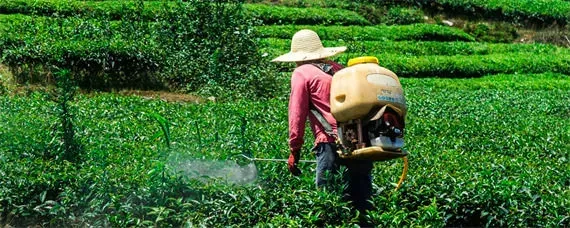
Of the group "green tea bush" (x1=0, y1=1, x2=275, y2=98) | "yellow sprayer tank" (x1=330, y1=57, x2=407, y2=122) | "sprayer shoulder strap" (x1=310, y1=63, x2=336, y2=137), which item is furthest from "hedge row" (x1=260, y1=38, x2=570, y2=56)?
"yellow sprayer tank" (x1=330, y1=57, x2=407, y2=122)

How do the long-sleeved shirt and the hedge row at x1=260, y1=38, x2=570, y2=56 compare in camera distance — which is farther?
the hedge row at x1=260, y1=38, x2=570, y2=56

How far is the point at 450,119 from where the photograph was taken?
15594 millimetres

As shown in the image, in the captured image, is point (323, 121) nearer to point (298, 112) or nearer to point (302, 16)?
point (298, 112)

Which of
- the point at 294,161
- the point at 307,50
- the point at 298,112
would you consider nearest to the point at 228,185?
the point at 294,161

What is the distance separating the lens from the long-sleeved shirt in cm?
717

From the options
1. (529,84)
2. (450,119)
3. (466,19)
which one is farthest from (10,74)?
(466,19)

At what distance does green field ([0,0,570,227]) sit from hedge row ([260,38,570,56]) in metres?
0.53

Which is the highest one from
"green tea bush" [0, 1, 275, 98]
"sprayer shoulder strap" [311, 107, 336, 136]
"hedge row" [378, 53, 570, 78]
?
"sprayer shoulder strap" [311, 107, 336, 136]

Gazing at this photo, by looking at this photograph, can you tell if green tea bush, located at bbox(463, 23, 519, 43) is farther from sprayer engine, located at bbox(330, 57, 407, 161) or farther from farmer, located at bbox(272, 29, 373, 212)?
sprayer engine, located at bbox(330, 57, 407, 161)

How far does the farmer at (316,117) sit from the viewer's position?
7.20m

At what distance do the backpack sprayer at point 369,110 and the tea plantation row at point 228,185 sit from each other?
508mm

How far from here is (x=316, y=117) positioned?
7375 millimetres

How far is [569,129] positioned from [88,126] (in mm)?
7854

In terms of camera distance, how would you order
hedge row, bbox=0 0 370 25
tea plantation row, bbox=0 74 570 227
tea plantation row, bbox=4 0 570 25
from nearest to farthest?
tea plantation row, bbox=0 74 570 227 < hedge row, bbox=0 0 370 25 < tea plantation row, bbox=4 0 570 25
